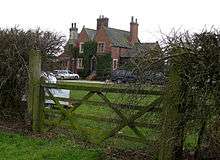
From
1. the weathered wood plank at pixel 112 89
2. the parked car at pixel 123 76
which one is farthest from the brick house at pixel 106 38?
the parked car at pixel 123 76

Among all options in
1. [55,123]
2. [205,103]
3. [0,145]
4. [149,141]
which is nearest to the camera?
[205,103]

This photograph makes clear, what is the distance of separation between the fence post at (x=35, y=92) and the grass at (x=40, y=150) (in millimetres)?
795

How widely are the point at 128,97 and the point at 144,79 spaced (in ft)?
2.55

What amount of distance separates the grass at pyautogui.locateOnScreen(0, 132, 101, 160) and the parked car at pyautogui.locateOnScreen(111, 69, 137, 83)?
1506 mm

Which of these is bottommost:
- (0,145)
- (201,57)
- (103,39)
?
(0,145)

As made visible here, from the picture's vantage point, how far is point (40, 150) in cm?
873

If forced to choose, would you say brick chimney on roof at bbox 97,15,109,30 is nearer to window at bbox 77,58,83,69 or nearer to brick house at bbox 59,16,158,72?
brick house at bbox 59,16,158,72

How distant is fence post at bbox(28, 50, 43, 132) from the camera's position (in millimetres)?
10703

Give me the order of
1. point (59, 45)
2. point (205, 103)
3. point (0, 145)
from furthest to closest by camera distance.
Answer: point (59, 45)
point (0, 145)
point (205, 103)

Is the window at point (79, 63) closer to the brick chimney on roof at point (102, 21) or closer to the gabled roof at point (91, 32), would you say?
the gabled roof at point (91, 32)

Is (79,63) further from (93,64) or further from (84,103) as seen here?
(84,103)

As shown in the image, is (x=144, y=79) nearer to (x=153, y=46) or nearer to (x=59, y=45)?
(x=153, y=46)

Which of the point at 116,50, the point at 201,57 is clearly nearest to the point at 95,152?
the point at 201,57

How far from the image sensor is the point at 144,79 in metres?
7.88
